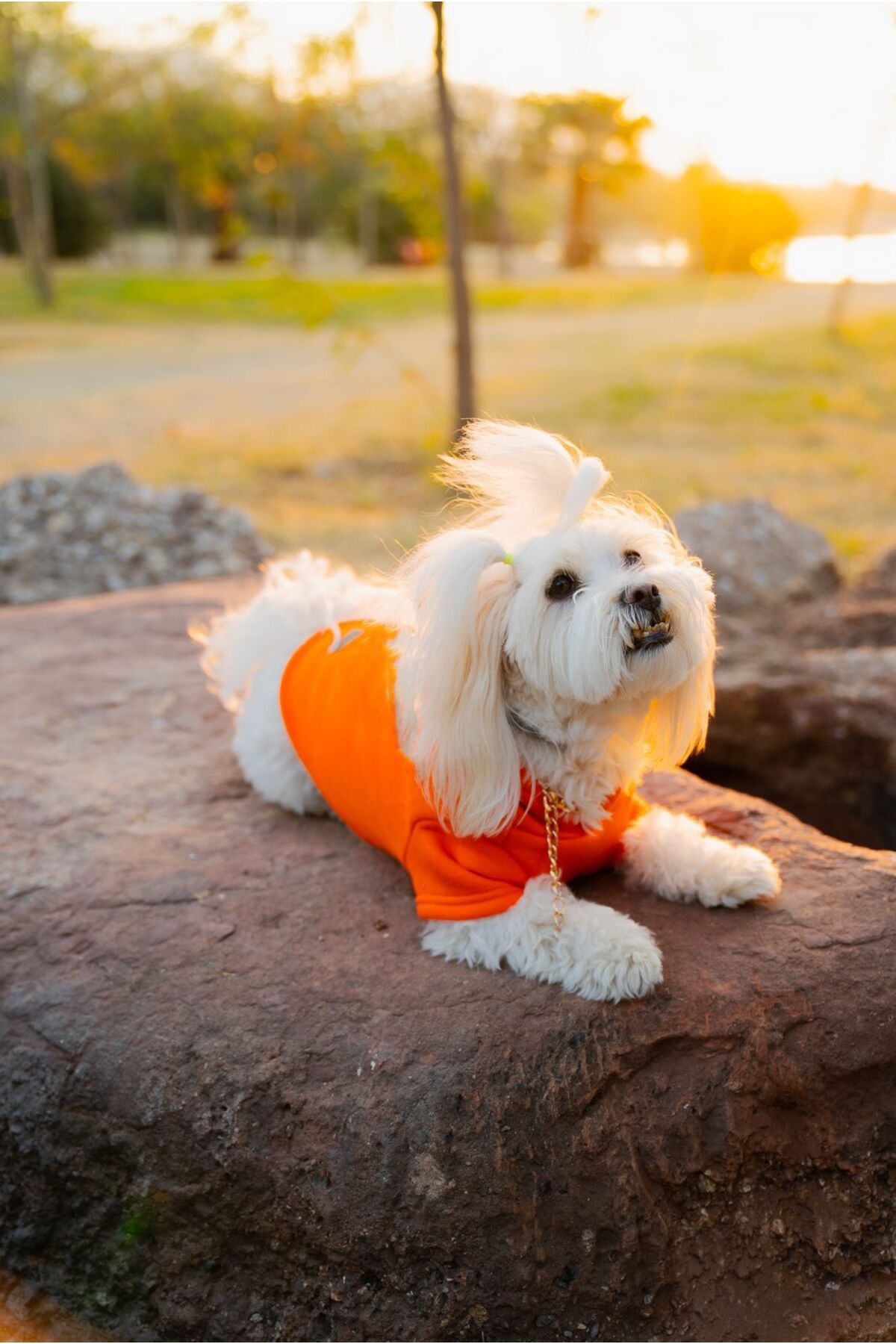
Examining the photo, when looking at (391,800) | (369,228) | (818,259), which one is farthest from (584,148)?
(391,800)

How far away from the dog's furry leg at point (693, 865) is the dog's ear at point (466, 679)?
515mm

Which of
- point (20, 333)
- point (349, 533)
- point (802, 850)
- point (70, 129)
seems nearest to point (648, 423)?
point (349, 533)

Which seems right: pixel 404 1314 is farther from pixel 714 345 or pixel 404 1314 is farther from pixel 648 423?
pixel 714 345

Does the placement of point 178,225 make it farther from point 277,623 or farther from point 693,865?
point 693,865

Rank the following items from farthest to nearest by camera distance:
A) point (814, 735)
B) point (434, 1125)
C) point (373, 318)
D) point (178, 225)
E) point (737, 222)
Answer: point (178, 225), point (737, 222), point (373, 318), point (814, 735), point (434, 1125)

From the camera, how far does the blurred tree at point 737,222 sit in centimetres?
3350

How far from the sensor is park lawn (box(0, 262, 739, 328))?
907 inches

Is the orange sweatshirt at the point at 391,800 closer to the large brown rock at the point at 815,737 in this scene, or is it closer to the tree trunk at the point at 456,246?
the large brown rock at the point at 815,737

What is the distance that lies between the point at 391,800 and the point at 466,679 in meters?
0.51

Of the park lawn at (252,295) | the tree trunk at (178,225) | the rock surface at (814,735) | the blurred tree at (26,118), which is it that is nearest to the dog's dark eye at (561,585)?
the rock surface at (814,735)

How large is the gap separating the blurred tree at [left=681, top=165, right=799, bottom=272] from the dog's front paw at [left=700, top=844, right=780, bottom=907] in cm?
3270

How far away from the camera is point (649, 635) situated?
2.44 m

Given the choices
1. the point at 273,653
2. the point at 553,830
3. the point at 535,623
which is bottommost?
the point at 553,830

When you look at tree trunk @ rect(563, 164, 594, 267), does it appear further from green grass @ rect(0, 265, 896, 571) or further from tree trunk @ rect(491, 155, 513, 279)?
green grass @ rect(0, 265, 896, 571)
